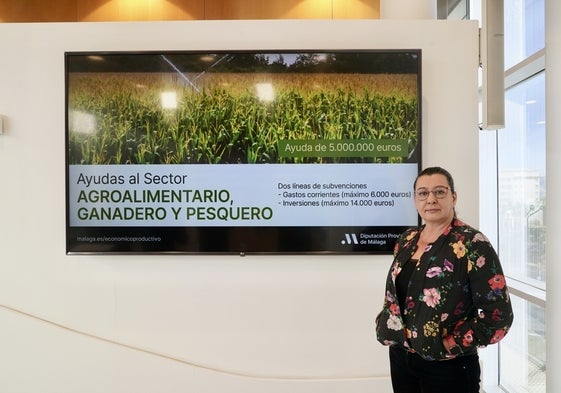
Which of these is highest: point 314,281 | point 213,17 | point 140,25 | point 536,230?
point 213,17

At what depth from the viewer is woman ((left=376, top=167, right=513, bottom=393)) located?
1.58 meters

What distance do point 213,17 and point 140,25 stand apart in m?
1.96

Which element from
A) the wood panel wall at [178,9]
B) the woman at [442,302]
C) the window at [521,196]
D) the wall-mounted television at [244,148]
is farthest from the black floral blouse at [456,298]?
the wood panel wall at [178,9]

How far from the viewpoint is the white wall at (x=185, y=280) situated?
265 centimetres

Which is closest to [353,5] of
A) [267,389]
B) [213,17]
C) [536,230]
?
[213,17]

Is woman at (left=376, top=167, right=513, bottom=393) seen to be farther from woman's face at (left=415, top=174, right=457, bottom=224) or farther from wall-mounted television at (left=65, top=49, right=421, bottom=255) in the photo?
wall-mounted television at (left=65, top=49, right=421, bottom=255)

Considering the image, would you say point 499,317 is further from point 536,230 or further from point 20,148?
point 20,148

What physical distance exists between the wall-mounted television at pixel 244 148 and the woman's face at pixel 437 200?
81 cm

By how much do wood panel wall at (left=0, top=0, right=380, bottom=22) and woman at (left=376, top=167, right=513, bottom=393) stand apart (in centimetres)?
312

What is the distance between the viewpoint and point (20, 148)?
2.70 meters

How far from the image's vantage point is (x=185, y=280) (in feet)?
8.78

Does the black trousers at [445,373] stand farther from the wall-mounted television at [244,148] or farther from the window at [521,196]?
the window at [521,196]

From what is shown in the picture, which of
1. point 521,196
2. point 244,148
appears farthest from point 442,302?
point 521,196

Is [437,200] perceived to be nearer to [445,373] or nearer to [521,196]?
[445,373]
